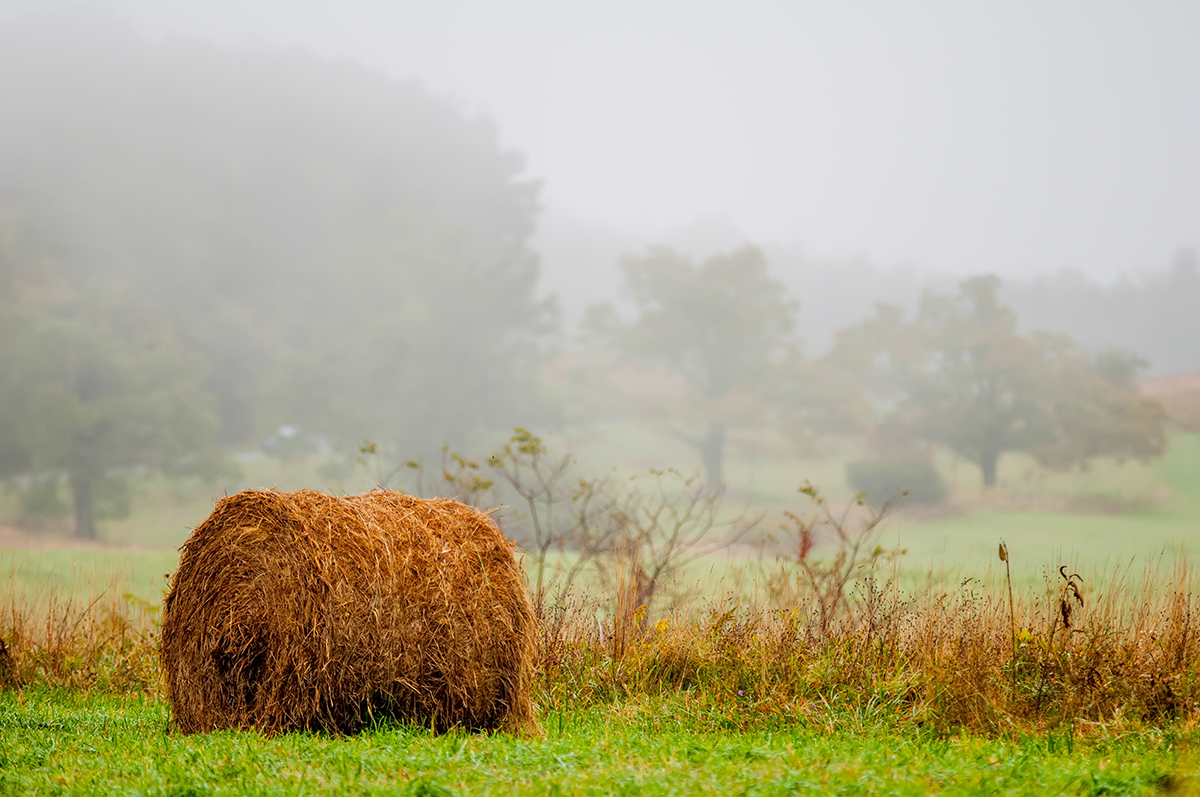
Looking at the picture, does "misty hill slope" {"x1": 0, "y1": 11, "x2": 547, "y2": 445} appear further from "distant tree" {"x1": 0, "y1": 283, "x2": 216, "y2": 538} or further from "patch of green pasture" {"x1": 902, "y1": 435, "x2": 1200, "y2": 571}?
"patch of green pasture" {"x1": 902, "y1": 435, "x2": 1200, "y2": 571}

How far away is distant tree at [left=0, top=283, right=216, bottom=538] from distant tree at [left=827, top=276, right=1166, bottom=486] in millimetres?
30403

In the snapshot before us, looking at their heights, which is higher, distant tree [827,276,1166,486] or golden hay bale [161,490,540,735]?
distant tree [827,276,1166,486]

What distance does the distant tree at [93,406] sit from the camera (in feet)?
99.0

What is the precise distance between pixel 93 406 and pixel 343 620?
28750mm

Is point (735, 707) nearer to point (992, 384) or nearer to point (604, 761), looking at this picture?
point (604, 761)

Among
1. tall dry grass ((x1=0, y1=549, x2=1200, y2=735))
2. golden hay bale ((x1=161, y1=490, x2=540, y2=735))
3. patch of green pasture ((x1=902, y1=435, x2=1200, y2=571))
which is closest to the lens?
golden hay bale ((x1=161, y1=490, x2=540, y2=735))

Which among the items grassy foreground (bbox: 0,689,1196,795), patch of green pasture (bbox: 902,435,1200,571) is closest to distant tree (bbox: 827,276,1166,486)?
patch of green pasture (bbox: 902,435,1200,571)

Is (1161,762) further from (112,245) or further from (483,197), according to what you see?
(483,197)

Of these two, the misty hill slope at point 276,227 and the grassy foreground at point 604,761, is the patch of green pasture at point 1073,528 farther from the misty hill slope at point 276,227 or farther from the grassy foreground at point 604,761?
the grassy foreground at point 604,761

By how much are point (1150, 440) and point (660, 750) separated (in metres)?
42.1

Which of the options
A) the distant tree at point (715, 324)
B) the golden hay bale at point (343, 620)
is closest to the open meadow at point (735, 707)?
the golden hay bale at point (343, 620)

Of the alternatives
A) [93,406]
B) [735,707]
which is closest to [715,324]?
[93,406]

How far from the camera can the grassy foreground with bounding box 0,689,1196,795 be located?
4016 millimetres

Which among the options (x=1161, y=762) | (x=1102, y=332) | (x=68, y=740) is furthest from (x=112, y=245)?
(x=1102, y=332)
